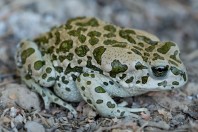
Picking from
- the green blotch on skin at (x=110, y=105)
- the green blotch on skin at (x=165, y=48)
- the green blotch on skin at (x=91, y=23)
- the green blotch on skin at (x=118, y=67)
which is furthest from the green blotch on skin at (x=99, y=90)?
the green blotch on skin at (x=91, y=23)

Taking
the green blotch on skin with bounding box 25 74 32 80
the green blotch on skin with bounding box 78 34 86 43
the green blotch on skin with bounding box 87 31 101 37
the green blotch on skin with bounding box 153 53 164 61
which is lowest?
the green blotch on skin with bounding box 25 74 32 80

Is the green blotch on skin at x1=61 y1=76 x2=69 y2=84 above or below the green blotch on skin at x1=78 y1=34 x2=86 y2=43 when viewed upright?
below

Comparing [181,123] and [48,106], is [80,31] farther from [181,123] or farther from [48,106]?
[181,123]

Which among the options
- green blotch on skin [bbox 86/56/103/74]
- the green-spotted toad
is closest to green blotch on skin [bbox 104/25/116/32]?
the green-spotted toad

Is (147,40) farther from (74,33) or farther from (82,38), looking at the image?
(74,33)

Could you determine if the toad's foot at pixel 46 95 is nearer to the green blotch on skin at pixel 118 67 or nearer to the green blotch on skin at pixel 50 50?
the green blotch on skin at pixel 50 50

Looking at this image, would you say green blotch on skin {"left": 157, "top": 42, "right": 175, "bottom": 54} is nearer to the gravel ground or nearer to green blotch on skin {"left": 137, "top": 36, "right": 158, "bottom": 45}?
green blotch on skin {"left": 137, "top": 36, "right": 158, "bottom": 45}

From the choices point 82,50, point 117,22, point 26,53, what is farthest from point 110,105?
point 117,22

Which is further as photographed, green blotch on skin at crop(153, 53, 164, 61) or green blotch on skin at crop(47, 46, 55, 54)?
green blotch on skin at crop(47, 46, 55, 54)

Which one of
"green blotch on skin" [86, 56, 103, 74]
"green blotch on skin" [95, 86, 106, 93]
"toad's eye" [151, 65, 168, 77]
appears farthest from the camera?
"green blotch on skin" [86, 56, 103, 74]
